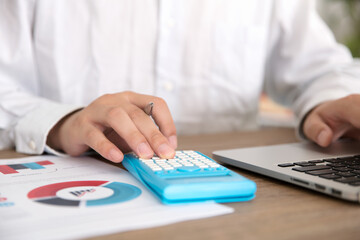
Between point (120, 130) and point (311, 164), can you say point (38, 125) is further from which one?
point (311, 164)

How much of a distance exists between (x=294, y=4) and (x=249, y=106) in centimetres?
32

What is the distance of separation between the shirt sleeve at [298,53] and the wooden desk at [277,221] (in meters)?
0.63

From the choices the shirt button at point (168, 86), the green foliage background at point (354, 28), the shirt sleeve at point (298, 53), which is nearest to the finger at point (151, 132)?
the shirt button at point (168, 86)

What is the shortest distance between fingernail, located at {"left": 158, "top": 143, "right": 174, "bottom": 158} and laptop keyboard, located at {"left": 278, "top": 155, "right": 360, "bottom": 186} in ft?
0.45

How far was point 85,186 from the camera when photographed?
1.45 ft

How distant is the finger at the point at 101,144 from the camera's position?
513 mm

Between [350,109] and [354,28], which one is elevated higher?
[354,28]

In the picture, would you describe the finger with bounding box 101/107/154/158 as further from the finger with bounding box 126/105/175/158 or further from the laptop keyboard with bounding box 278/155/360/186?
the laptop keyboard with bounding box 278/155/360/186

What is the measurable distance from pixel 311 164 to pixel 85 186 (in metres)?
0.27

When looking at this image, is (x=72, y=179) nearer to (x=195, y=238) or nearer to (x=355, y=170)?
(x=195, y=238)

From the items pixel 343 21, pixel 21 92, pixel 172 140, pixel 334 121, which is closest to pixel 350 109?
pixel 334 121

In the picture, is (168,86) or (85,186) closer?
(85,186)

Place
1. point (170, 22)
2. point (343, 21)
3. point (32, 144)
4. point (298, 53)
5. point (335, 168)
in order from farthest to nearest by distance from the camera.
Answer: point (343, 21) → point (298, 53) → point (170, 22) → point (32, 144) → point (335, 168)

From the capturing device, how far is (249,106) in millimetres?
1161
